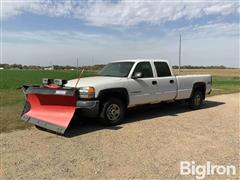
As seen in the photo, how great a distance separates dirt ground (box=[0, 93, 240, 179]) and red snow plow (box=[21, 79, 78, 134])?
283 mm

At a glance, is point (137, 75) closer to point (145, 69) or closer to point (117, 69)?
point (145, 69)

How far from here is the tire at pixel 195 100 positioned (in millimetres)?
9386

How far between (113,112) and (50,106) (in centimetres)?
158

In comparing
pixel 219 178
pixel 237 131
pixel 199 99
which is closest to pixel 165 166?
pixel 219 178

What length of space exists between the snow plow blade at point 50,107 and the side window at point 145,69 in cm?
238

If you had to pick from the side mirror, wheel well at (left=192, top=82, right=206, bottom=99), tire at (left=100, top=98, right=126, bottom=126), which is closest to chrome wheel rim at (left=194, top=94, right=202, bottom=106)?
wheel well at (left=192, top=82, right=206, bottom=99)

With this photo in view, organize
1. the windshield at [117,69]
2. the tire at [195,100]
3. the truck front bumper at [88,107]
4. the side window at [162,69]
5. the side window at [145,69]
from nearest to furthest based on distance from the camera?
the truck front bumper at [88,107], the windshield at [117,69], the side window at [145,69], the side window at [162,69], the tire at [195,100]

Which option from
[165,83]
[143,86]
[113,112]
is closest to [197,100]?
[165,83]

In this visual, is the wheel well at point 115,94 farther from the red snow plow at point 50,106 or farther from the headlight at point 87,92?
the red snow plow at point 50,106

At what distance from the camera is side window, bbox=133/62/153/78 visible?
7.73m

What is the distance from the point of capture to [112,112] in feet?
22.5

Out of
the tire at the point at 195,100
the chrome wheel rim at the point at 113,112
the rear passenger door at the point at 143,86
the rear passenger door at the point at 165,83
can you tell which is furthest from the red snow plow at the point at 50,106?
the tire at the point at 195,100

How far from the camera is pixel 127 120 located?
763 centimetres

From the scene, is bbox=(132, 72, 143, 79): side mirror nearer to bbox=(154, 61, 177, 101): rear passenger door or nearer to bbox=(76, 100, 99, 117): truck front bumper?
bbox=(154, 61, 177, 101): rear passenger door
